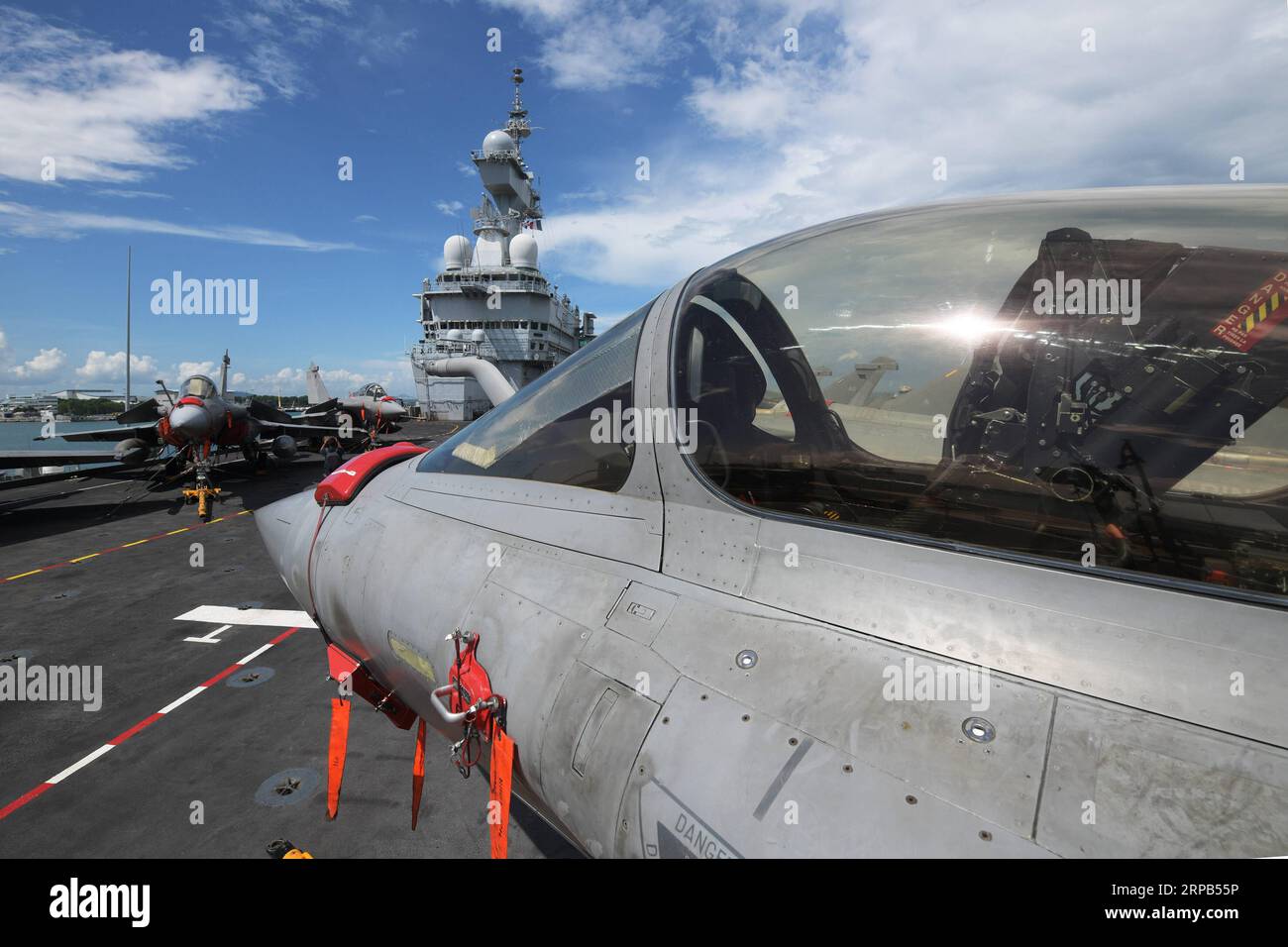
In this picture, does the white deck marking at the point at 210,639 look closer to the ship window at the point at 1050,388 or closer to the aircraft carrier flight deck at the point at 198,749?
the aircraft carrier flight deck at the point at 198,749

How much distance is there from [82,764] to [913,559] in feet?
22.3

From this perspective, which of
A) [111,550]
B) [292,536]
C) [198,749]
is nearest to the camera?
[292,536]

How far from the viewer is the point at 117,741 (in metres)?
5.11

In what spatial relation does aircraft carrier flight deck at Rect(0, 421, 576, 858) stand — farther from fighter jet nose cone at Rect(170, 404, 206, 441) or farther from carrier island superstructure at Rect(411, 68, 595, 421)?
carrier island superstructure at Rect(411, 68, 595, 421)

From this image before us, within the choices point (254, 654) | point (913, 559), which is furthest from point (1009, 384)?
point (254, 654)

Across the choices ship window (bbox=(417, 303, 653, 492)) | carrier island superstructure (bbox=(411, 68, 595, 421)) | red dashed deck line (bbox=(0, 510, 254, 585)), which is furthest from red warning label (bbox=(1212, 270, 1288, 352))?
carrier island superstructure (bbox=(411, 68, 595, 421))

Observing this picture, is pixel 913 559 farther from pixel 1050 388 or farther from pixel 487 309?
pixel 487 309

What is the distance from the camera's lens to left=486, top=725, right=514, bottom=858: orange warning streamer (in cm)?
208

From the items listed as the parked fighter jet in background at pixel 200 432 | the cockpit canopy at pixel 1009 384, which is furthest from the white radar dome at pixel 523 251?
the cockpit canopy at pixel 1009 384

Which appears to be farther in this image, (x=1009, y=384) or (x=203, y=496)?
(x=203, y=496)

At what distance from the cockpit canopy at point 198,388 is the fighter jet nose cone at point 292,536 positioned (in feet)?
50.1

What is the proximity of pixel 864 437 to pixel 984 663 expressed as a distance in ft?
3.87

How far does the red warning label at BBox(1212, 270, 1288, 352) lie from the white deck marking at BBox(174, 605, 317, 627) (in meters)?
A: 9.17

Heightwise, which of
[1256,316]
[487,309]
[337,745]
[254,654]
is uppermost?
[487,309]
